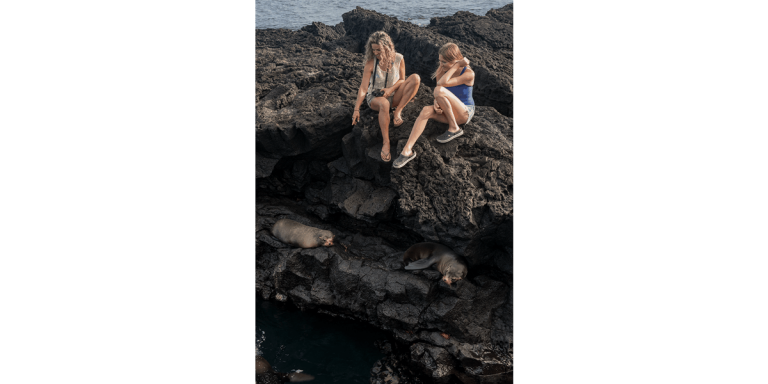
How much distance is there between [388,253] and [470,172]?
62.4 inches

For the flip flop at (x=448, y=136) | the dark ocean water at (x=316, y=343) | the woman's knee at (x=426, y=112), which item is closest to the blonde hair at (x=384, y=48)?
the woman's knee at (x=426, y=112)

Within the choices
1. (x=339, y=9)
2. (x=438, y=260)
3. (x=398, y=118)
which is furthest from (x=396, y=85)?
(x=339, y=9)

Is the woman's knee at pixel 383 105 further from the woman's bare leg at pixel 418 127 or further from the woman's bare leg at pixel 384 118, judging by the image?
the woman's bare leg at pixel 418 127

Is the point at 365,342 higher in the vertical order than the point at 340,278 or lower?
lower

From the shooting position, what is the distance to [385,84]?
4.68m

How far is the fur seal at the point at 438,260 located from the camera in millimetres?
4770

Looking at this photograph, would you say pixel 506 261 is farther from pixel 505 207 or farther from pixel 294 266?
pixel 294 266

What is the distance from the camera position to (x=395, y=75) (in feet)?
15.2

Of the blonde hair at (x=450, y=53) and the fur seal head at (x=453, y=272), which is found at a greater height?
the blonde hair at (x=450, y=53)

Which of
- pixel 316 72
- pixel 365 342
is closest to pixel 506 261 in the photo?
pixel 365 342

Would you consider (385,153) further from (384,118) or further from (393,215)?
(393,215)

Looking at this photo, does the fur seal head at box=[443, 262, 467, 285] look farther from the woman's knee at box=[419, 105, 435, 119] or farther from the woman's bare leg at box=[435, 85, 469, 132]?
the woman's knee at box=[419, 105, 435, 119]

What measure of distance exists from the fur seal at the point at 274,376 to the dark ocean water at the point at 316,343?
0.26 feet

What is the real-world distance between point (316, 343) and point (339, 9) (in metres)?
12.6
